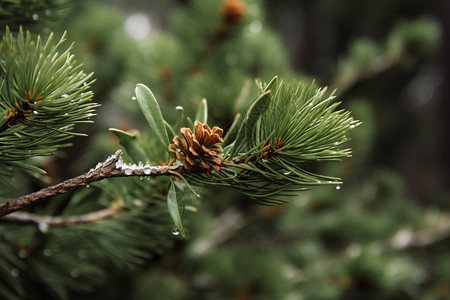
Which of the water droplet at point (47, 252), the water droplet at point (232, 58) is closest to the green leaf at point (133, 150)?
the water droplet at point (47, 252)

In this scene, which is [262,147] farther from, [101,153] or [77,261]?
[101,153]

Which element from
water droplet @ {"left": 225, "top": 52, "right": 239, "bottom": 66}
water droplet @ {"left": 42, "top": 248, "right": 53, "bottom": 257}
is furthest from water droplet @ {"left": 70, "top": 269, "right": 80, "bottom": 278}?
water droplet @ {"left": 225, "top": 52, "right": 239, "bottom": 66}

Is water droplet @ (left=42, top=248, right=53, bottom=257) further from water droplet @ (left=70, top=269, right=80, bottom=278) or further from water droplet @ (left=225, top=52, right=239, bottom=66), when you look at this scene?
water droplet @ (left=225, top=52, right=239, bottom=66)

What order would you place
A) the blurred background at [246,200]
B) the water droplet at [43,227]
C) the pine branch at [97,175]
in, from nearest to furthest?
the pine branch at [97,175], the water droplet at [43,227], the blurred background at [246,200]

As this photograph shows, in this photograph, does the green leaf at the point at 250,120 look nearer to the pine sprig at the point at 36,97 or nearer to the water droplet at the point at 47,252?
the pine sprig at the point at 36,97

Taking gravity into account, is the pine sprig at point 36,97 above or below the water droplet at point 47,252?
above

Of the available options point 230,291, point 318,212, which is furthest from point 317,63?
point 230,291
